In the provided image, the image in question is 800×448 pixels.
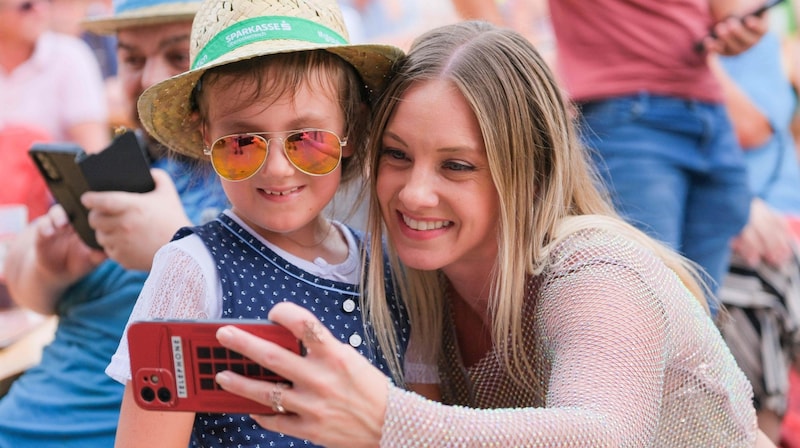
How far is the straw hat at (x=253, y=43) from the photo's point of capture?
1448 mm

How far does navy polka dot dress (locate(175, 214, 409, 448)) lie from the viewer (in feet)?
4.59

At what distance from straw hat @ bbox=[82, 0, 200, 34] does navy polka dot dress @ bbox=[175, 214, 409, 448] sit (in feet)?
2.32

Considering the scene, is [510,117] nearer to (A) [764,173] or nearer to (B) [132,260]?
(B) [132,260]

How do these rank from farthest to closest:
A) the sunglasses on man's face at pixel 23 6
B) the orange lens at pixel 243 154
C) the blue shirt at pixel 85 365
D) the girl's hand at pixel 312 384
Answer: the sunglasses on man's face at pixel 23 6
the blue shirt at pixel 85 365
the orange lens at pixel 243 154
the girl's hand at pixel 312 384

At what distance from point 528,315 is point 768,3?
1.51m

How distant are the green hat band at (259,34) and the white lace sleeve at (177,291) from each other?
12.3 inches

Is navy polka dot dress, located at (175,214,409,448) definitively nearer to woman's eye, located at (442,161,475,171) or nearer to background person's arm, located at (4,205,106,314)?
woman's eye, located at (442,161,475,171)

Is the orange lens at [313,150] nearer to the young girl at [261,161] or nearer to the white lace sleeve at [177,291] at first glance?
the young girl at [261,161]

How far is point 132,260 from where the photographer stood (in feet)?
5.90

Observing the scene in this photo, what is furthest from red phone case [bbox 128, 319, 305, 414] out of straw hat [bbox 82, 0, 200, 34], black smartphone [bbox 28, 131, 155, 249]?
straw hat [bbox 82, 0, 200, 34]

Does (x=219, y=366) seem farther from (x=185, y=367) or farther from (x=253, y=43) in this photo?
(x=253, y=43)

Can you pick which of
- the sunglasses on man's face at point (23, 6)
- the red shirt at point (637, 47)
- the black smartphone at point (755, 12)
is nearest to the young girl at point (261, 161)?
the red shirt at point (637, 47)

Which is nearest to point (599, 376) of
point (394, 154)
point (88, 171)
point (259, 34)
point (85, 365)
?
point (394, 154)

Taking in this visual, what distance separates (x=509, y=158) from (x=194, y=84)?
0.55 metres
